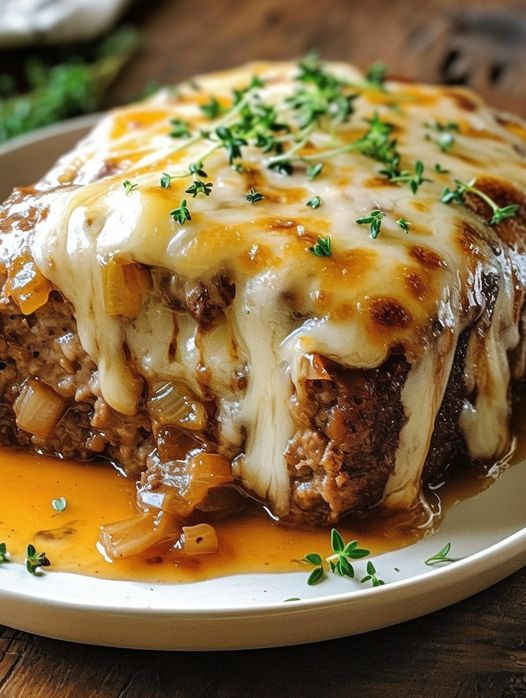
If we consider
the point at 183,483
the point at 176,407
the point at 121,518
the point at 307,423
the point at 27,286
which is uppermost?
the point at 27,286

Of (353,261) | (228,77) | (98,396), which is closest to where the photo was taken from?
(353,261)

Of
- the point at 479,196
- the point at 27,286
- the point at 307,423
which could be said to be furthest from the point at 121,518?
the point at 479,196

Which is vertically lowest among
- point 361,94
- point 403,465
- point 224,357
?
point 403,465

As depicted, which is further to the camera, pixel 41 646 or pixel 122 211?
pixel 122 211

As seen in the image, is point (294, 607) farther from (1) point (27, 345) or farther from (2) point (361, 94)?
(2) point (361, 94)

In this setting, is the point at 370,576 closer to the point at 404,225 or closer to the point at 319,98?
the point at 404,225

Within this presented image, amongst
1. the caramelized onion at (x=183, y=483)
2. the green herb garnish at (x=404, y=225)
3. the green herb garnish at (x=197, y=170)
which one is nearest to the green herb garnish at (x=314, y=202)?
the green herb garnish at (x=404, y=225)

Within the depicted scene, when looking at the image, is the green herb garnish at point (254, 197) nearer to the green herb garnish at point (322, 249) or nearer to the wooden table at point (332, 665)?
the green herb garnish at point (322, 249)

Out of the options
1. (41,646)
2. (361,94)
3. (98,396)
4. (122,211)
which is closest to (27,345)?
(98,396)
